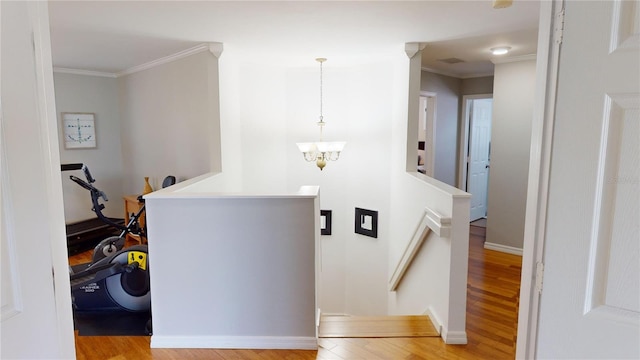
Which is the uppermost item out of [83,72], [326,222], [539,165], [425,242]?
[83,72]

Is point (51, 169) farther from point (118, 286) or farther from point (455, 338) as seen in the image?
point (455, 338)

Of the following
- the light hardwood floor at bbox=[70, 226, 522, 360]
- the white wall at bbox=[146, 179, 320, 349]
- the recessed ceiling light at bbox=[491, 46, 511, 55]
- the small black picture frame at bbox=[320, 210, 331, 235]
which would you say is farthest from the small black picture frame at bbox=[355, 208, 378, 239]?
the white wall at bbox=[146, 179, 320, 349]

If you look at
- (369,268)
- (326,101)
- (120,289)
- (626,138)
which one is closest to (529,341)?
(626,138)

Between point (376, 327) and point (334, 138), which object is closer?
point (376, 327)

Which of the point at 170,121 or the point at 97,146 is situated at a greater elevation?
the point at 170,121

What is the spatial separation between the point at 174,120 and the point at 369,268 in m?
3.02

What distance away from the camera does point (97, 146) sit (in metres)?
5.57

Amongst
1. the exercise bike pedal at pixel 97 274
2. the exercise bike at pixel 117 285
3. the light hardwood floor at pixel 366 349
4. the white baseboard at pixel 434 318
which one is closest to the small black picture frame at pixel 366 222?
the white baseboard at pixel 434 318

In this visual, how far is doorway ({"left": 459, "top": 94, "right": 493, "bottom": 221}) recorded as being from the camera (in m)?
6.05

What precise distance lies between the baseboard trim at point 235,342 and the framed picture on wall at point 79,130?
394 centimetres

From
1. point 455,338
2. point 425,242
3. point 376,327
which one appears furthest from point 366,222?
point 455,338

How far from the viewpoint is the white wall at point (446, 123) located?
564cm

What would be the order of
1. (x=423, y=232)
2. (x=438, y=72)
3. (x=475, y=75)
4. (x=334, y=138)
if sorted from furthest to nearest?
(x=475, y=75) → (x=438, y=72) → (x=334, y=138) → (x=423, y=232)

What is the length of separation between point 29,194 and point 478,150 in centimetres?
632
